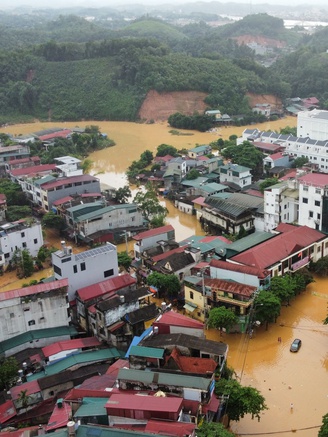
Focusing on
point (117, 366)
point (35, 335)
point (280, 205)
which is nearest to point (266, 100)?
point (280, 205)

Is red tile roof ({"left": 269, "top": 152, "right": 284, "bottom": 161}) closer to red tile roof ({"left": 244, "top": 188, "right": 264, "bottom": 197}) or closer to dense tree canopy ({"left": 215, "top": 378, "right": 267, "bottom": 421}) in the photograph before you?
red tile roof ({"left": 244, "top": 188, "right": 264, "bottom": 197})

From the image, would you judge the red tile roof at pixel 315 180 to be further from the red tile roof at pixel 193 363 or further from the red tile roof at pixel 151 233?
the red tile roof at pixel 193 363

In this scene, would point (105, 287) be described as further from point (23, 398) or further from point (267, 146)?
point (267, 146)

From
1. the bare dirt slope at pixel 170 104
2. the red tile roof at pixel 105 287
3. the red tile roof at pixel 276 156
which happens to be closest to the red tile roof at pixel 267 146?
the red tile roof at pixel 276 156

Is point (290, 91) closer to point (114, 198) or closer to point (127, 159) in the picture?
point (127, 159)

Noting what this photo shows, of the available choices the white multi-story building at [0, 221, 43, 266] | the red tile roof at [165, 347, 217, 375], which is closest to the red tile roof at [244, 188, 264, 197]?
the white multi-story building at [0, 221, 43, 266]
